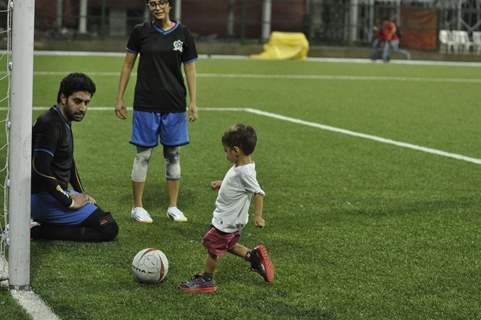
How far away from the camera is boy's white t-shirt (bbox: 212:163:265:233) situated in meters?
6.30

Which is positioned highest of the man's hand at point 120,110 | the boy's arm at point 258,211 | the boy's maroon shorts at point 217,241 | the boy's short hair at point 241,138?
the boy's short hair at point 241,138

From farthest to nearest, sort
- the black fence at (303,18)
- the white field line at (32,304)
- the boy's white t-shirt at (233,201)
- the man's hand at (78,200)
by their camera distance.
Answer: the black fence at (303,18)
the man's hand at (78,200)
the boy's white t-shirt at (233,201)
the white field line at (32,304)

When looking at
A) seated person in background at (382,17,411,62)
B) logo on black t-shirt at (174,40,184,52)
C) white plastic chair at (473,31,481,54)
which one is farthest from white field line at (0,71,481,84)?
logo on black t-shirt at (174,40,184,52)

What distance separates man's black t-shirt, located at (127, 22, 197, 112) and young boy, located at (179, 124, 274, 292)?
2305 mm

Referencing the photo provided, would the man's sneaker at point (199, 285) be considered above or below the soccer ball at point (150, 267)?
below

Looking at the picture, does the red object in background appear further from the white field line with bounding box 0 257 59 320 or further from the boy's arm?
the white field line with bounding box 0 257 59 320

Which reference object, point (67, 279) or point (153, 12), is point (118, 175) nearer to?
point (153, 12)

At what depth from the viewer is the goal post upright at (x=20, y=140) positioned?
5840 millimetres

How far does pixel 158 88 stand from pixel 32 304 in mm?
3140

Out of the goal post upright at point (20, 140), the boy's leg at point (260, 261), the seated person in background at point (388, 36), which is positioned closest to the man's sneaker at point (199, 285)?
the boy's leg at point (260, 261)

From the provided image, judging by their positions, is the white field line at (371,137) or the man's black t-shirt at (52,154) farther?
the white field line at (371,137)

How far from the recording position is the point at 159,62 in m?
8.58

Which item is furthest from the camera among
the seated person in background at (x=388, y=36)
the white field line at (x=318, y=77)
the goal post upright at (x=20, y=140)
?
the seated person in background at (x=388, y=36)

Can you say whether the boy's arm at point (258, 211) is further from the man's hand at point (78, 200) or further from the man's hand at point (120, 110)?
the man's hand at point (120, 110)
